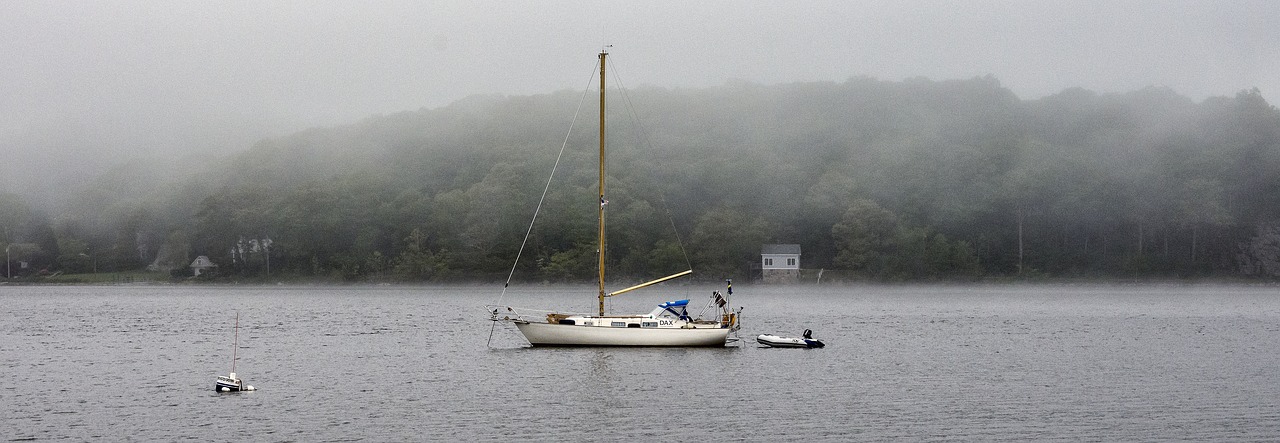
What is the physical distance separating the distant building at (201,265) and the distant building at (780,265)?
90.7m

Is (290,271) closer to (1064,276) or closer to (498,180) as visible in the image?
(498,180)

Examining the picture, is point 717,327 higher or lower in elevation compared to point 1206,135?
lower

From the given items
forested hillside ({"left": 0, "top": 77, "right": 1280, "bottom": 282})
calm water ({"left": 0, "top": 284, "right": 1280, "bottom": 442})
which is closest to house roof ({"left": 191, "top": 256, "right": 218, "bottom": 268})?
forested hillside ({"left": 0, "top": 77, "right": 1280, "bottom": 282})

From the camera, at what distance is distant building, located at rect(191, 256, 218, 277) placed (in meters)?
186

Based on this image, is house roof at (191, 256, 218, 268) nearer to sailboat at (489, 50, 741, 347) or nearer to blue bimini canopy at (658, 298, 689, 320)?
sailboat at (489, 50, 741, 347)

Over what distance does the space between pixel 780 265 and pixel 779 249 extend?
2.38 meters

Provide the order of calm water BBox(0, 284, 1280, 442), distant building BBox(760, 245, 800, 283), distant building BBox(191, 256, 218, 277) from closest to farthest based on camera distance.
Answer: calm water BBox(0, 284, 1280, 442)
distant building BBox(760, 245, 800, 283)
distant building BBox(191, 256, 218, 277)

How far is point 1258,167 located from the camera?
578 feet

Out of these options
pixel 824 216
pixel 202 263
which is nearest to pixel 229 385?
pixel 824 216

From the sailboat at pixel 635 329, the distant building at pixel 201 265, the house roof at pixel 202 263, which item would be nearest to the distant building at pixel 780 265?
the distant building at pixel 201 265

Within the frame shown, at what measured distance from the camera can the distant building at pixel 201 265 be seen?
18575 cm

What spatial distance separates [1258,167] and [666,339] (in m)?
155

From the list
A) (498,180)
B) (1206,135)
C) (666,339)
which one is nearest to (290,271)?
(498,180)

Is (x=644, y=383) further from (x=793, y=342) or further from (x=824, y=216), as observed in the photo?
(x=824, y=216)
